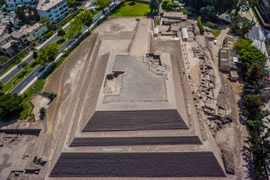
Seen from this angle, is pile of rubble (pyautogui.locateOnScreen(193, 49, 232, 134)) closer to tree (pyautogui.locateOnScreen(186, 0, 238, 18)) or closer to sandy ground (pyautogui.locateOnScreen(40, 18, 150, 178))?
sandy ground (pyautogui.locateOnScreen(40, 18, 150, 178))

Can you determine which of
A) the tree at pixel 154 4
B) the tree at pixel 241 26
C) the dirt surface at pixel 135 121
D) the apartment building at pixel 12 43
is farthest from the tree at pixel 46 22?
the tree at pixel 241 26

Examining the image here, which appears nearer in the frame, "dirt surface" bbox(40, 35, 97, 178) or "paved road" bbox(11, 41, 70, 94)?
"dirt surface" bbox(40, 35, 97, 178)

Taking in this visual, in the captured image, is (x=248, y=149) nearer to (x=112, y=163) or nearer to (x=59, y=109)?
(x=112, y=163)

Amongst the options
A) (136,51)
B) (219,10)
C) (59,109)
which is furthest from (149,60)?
(219,10)

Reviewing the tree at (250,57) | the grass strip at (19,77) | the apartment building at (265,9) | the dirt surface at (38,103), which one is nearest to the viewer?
the dirt surface at (38,103)

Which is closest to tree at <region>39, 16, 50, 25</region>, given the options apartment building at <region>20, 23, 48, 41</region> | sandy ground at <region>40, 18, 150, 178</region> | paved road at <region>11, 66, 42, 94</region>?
apartment building at <region>20, 23, 48, 41</region>

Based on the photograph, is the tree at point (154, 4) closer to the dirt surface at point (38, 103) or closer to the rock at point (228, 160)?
the dirt surface at point (38, 103)
